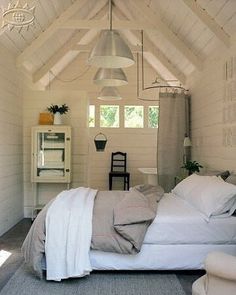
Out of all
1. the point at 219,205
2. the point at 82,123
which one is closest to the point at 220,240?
the point at 219,205

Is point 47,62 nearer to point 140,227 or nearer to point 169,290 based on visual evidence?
point 140,227

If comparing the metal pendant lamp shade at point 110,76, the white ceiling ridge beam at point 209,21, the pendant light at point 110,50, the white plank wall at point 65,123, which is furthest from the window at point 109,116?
the pendant light at point 110,50

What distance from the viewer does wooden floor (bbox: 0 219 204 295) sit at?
321cm

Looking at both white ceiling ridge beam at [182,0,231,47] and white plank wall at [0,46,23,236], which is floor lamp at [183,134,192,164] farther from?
white plank wall at [0,46,23,236]

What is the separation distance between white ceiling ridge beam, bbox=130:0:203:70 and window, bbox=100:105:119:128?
3227 millimetres

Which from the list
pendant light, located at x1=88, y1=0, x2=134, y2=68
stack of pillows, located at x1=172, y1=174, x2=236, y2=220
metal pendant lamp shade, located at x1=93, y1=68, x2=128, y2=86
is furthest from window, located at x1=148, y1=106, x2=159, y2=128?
pendant light, located at x1=88, y1=0, x2=134, y2=68

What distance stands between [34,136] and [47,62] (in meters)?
1.73

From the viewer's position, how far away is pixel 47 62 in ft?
22.1

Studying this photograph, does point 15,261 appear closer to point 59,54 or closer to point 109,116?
point 59,54

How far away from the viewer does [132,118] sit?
860 centimetres

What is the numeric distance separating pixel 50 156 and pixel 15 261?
247cm

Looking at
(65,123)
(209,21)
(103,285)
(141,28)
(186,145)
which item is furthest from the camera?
(65,123)

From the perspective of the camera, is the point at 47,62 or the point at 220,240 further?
the point at 47,62

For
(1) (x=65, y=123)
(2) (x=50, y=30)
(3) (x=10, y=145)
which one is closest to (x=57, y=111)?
(1) (x=65, y=123)
